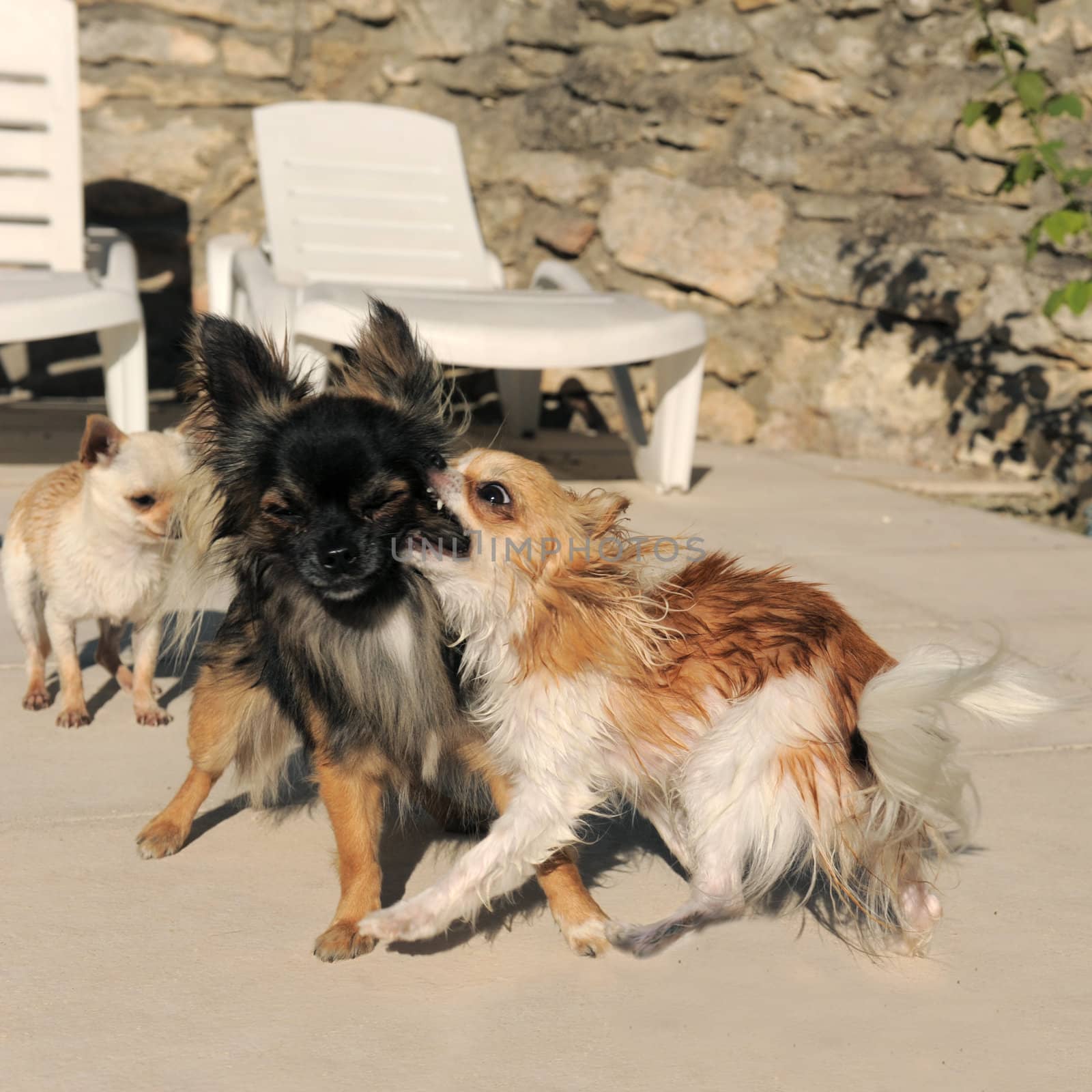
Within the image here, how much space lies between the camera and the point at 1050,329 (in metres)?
6.66

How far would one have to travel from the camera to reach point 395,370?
280cm

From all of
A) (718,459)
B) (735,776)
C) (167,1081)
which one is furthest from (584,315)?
(167,1081)

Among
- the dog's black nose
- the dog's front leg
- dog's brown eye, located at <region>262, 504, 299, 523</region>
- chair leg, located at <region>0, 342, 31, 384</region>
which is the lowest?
chair leg, located at <region>0, 342, 31, 384</region>

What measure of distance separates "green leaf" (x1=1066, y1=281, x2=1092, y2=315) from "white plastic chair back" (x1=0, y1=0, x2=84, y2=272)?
5.13m

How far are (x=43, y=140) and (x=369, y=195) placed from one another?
6.04 feet

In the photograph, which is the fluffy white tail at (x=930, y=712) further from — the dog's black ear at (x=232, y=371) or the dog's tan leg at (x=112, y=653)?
the dog's tan leg at (x=112, y=653)

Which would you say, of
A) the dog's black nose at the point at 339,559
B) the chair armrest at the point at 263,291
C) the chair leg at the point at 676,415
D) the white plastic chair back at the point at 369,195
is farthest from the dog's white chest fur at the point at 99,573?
the white plastic chair back at the point at 369,195

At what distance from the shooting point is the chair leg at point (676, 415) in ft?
21.1

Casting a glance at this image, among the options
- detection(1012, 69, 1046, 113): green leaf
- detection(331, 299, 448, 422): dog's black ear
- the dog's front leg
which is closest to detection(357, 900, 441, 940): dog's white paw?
the dog's front leg

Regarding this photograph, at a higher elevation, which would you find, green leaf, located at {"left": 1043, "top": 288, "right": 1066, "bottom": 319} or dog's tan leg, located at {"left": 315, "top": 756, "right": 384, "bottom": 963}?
green leaf, located at {"left": 1043, "top": 288, "right": 1066, "bottom": 319}

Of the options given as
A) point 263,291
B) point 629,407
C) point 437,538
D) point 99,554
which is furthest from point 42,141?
point 437,538

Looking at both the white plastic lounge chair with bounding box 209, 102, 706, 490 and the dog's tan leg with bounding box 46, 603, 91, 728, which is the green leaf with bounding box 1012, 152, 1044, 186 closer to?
the white plastic lounge chair with bounding box 209, 102, 706, 490

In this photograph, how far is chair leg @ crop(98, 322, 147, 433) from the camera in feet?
20.4

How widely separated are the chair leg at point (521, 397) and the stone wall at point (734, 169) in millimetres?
646
